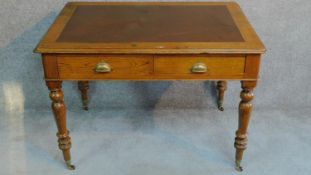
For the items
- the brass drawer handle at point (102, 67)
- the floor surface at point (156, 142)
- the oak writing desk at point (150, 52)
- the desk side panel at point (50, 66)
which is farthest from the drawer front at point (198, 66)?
the floor surface at point (156, 142)

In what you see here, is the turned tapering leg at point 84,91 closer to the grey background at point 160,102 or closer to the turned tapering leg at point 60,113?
the grey background at point 160,102

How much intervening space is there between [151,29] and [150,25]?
0.05 meters

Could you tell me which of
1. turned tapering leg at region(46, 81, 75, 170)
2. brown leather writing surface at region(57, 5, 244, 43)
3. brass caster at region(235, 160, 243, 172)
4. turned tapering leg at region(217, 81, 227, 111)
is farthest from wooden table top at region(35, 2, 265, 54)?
brass caster at region(235, 160, 243, 172)

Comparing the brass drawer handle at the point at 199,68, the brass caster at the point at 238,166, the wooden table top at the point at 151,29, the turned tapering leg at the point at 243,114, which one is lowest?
the brass caster at the point at 238,166

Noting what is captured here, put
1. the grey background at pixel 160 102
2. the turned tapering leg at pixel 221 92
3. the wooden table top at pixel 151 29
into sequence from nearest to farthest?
the wooden table top at pixel 151 29 → the grey background at pixel 160 102 → the turned tapering leg at pixel 221 92

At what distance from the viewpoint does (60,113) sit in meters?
1.58

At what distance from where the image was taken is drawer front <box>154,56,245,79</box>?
4.70ft

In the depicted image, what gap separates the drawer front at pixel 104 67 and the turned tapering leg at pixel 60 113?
6cm

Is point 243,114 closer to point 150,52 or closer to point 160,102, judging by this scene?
point 150,52

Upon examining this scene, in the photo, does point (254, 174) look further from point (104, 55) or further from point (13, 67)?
point (13, 67)

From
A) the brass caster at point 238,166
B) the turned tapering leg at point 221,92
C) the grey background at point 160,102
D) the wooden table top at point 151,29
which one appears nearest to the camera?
the wooden table top at point 151,29

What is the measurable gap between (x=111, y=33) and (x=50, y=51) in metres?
0.26

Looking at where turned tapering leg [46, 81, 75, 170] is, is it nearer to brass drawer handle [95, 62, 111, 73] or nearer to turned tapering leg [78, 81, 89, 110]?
brass drawer handle [95, 62, 111, 73]

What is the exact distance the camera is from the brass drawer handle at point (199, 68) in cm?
144
